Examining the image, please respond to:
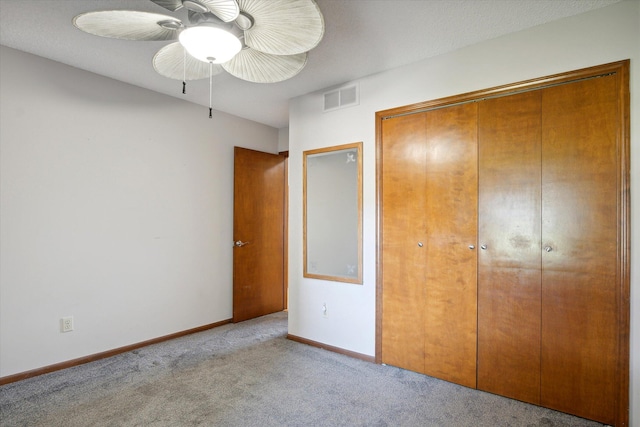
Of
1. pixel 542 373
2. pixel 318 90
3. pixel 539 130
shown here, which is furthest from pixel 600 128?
pixel 318 90

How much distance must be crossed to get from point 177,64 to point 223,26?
57 centimetres

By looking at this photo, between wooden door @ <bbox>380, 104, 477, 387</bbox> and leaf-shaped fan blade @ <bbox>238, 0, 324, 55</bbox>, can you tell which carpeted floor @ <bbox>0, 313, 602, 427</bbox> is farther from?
leaf-shaped fan blade @ <bbox>238, 0, 324, 55</bbox>

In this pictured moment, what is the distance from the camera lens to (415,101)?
2.85 m

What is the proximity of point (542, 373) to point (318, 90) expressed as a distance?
292 cm

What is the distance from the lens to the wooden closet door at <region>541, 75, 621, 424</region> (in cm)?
209

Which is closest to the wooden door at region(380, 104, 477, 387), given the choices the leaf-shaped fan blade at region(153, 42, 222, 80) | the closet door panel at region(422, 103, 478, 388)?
the closet door panel at region(422, 103, 478, 388)

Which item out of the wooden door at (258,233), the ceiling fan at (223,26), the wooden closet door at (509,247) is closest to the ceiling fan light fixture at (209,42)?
the ceiling fan at (223,26)

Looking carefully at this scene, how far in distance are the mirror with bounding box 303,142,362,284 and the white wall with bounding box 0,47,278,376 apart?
4.11ft

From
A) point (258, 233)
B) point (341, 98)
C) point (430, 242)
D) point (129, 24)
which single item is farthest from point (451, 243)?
point (258, 233)

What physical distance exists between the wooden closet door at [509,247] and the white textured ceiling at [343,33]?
523mm

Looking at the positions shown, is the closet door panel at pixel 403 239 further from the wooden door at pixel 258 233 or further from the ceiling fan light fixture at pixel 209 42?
the wooden door at pixel 258 233

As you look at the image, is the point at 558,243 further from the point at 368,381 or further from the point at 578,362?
the point at 368,381

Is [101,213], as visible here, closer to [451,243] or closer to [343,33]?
[343,33]

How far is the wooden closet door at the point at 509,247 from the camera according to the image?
233 centimetres
